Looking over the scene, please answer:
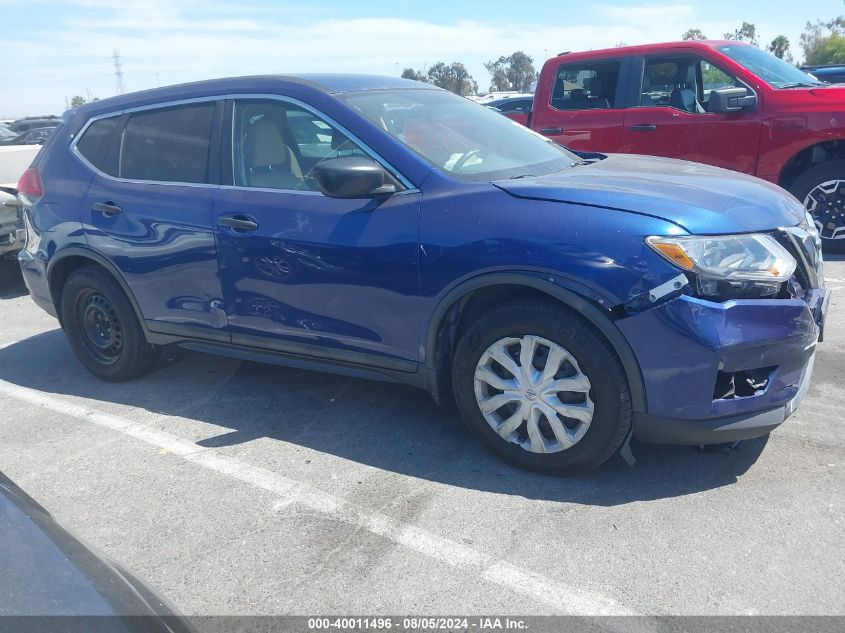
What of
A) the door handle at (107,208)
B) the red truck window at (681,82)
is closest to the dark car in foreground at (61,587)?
the door handle at (107,208)

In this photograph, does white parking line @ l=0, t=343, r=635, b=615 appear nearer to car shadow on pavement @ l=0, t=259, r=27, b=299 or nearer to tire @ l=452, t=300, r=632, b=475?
tire @ l=452, t=300, r=632, b=475

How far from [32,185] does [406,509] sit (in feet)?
11.6

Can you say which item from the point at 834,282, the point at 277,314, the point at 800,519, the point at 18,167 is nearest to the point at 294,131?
the point at 277,314

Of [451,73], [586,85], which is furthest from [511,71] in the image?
[586,85]

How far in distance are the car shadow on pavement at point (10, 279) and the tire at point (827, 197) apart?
25.3 ft

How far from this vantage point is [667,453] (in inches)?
141

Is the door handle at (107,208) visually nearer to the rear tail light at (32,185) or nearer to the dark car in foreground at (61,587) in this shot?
the rear tail light at (32,185)

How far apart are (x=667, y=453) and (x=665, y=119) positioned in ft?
15.5

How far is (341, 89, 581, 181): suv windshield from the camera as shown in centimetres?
375

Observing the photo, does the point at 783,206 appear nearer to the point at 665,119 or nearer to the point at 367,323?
the point at 367,323

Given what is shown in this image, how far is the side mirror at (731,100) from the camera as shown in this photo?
22.4ft

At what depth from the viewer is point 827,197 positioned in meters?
6.86

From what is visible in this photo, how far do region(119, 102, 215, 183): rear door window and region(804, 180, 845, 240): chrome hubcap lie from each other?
5350mm

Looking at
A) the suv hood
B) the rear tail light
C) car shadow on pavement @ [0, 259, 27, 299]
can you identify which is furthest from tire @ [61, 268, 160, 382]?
car shadow on pavement @ [0, 259, 27, 299]
